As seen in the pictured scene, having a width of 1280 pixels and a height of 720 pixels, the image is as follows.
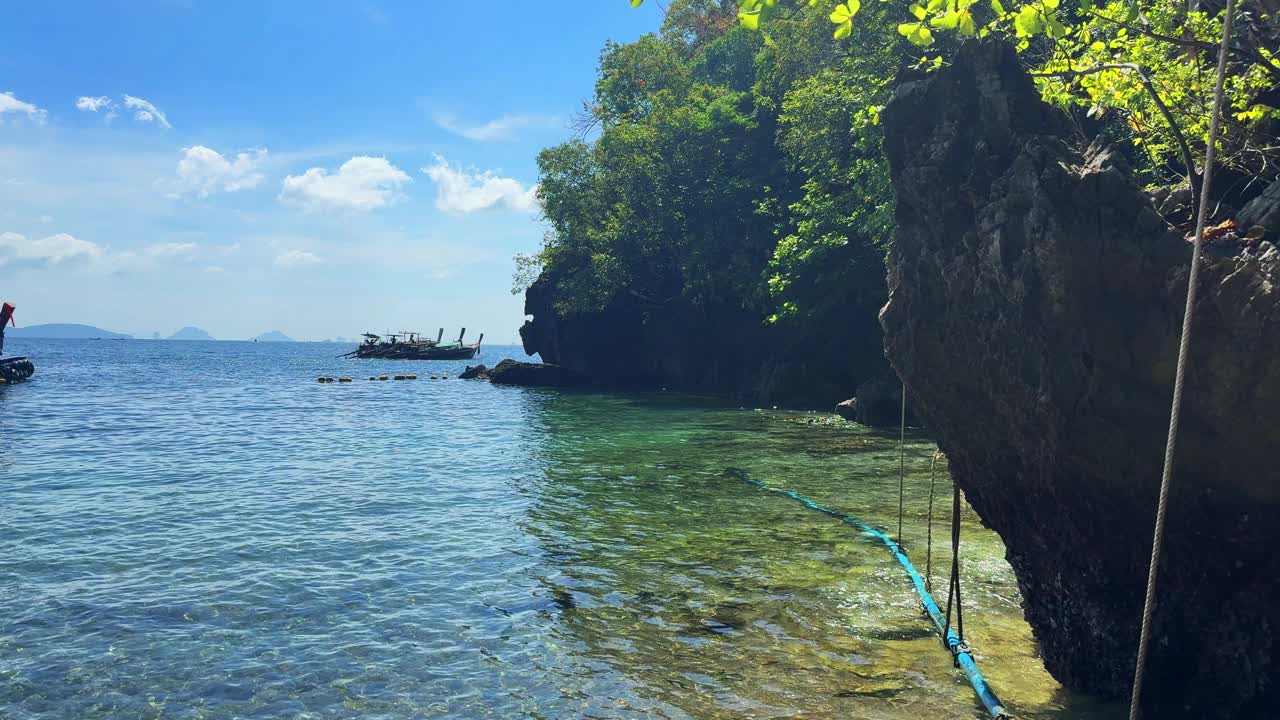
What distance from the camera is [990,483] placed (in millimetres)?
7414

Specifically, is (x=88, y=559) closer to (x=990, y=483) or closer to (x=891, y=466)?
(x=990, y=483)

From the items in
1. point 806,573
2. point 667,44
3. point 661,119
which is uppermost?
point 667,44

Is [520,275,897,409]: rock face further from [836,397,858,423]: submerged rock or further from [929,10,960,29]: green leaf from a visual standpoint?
[929,10,960,29]: green leaf

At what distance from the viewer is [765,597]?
993 centimetres

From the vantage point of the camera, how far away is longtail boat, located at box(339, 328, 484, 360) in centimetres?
10025

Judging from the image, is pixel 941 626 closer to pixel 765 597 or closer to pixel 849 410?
pixel 765 597

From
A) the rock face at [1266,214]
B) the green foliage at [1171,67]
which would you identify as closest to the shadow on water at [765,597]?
the rock face at [1266,214]

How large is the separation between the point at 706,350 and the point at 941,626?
44357 millimetres

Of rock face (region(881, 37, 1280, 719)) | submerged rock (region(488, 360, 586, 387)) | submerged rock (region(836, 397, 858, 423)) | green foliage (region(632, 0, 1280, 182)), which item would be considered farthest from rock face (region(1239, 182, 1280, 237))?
submerged rock (region(488, 360, 586, 387))

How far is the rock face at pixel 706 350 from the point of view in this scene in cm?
3722

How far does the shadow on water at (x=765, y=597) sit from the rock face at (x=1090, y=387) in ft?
3.44

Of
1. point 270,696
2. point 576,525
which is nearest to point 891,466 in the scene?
point 576,525

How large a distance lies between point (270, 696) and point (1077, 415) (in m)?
7.48

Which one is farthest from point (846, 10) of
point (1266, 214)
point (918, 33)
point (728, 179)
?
point (728, 179)
